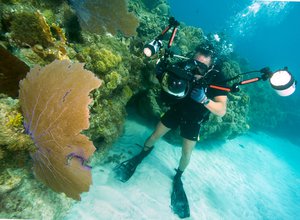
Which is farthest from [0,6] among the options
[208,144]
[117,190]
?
[208,144]

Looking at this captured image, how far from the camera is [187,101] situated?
16.5ft

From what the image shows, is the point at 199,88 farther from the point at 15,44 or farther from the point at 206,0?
the point at 206,0

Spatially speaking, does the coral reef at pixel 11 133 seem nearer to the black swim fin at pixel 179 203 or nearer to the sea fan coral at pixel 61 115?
the sea fan coral at pixel 61 115

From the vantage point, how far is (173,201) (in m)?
5.04

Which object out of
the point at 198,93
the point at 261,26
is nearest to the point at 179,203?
the point at 198,93

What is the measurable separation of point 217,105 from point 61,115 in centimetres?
303

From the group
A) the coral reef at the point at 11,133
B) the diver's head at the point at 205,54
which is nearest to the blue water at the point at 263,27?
the diver's head at the point at 205,54

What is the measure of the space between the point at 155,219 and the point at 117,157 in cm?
162

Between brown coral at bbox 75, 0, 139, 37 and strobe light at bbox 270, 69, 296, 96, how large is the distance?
8.85 ft

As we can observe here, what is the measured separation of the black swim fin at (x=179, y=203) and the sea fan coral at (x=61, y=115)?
3.06 metres

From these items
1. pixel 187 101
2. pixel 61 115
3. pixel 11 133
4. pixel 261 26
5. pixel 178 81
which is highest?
pixel 261 26

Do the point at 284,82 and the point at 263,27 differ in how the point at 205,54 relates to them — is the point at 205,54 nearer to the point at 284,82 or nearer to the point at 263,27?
the point at 284,82

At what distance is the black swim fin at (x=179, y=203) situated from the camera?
4916 millimetres

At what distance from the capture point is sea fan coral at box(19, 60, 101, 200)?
7.38 feet
